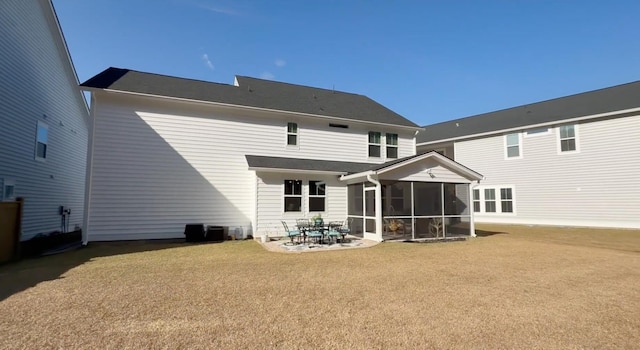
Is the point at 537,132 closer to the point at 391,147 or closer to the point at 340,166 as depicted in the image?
the point at 391,147

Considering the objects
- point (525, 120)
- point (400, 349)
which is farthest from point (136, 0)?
point (525, 120)

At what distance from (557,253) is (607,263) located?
154 cm

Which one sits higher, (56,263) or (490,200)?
(490,200)

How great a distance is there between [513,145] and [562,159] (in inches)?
114

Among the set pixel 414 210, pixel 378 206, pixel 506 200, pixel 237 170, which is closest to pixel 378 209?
pixel 378 206

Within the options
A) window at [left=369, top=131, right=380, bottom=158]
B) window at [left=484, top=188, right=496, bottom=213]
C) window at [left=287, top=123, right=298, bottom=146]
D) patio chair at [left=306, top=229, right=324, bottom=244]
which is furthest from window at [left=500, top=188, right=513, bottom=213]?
patio chair at [left=306, top=229, right=324, bottom=244]

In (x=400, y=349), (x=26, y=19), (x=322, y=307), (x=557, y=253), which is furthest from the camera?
(x=26, y=19)

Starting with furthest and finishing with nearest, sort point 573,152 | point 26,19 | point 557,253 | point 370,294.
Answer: point 573,152 < point 26,19 < point 557,253 < point 370,294

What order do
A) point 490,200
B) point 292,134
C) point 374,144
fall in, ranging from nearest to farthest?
point 292,134
point 374,144
point 490,200

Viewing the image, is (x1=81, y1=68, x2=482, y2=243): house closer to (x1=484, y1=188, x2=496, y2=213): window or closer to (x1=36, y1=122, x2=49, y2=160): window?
(x1=36, y1=122, x2=49, y2=160): window

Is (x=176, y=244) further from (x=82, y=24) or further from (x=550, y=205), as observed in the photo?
(x=550, y=205)

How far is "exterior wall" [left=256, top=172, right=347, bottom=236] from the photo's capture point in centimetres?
1411

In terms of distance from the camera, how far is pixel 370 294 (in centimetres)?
580

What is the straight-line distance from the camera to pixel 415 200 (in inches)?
563
